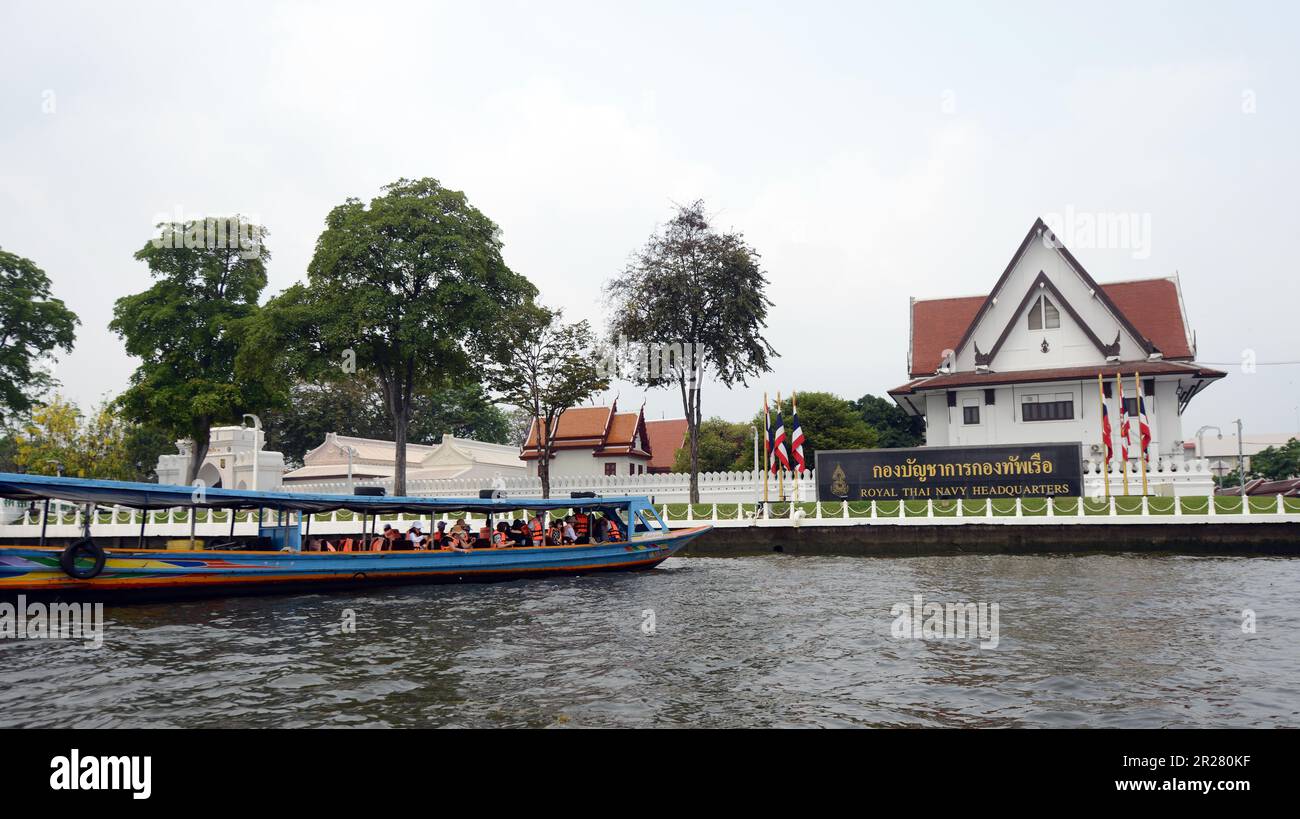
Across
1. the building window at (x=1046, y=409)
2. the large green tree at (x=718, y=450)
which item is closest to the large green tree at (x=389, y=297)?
the large green tree at (x=718, y=450)

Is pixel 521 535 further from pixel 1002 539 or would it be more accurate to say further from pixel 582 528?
pixel 1002 539

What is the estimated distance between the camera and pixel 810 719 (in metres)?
9.73

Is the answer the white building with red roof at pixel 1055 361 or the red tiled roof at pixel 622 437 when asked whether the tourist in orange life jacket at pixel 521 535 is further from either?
the red tiled roof at pixel 622 437

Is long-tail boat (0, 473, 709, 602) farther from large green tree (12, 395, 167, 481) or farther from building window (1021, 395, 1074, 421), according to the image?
large green tree (12, 395, 167, 481)

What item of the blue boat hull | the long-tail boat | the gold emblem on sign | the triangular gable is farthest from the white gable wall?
the blue boat hull

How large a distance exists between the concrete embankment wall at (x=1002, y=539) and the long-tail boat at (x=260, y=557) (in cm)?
657

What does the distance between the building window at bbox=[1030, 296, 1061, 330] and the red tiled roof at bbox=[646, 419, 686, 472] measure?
27.0 meters

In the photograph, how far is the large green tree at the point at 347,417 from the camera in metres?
72.0

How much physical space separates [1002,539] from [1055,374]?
45.8 ft

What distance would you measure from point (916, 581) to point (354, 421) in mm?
61838

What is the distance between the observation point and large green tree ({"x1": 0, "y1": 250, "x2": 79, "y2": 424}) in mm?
48188

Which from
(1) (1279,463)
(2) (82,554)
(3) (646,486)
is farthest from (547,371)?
(1) (1279,463)
